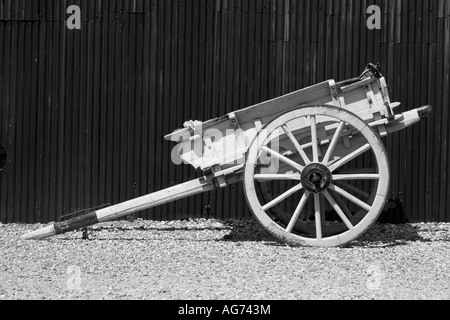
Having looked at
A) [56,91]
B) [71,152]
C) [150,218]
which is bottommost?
[150,218]

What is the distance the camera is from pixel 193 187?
8.69 meters

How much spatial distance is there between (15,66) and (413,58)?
4.59 m

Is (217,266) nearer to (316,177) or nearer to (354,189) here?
(316,177)

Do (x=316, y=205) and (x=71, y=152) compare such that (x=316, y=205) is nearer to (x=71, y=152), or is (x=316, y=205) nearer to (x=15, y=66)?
(x=71, y=152)

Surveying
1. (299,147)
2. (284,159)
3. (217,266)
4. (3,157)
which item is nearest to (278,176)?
(284,159)

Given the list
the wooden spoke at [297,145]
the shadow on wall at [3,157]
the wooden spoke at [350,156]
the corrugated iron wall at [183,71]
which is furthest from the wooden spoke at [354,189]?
the shadow on wall at [3,157]

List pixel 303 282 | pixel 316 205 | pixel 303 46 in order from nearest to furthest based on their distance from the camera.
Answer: pixel 303 282 < pixel 316 205 < pixel 303 46

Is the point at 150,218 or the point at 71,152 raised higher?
the point at 71,152

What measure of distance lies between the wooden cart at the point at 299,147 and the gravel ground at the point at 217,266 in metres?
0.34

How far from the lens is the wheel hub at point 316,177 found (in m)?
8.23

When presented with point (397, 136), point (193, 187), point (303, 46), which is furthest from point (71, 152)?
point (397, 136)

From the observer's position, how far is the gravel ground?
665cm

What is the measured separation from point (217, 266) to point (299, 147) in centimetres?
144

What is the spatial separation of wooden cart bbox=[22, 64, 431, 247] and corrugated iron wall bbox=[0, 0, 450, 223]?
5.03 ft
